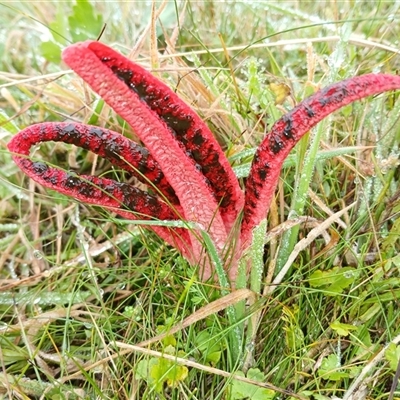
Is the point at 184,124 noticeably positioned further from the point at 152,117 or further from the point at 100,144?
the point at 100,144

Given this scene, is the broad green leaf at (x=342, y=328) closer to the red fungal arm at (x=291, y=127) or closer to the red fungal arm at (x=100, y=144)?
the red fungal arm at (x=291, y=127)

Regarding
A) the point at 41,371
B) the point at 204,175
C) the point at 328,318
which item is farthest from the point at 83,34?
the point at 328,318

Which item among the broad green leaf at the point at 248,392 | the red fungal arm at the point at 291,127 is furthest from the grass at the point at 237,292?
the red fungal arm at the point at 291,127

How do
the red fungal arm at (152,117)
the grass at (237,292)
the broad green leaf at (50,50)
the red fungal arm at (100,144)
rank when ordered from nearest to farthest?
1. the red fungal arm at (152,117)
2. the red fungal arm at (100,144)
3. the grass at (237,292)
4. the broad green leaf at (50,50)

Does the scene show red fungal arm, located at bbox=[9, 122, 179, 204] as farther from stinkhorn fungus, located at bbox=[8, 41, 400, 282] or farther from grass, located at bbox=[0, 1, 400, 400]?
grass, located at bbox=[0, 1, 400, 400]

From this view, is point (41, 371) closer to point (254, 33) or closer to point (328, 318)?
point (328, 318)

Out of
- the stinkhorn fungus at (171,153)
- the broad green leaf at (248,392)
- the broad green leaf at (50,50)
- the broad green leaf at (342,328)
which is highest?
the broad green leaf at (50,50)

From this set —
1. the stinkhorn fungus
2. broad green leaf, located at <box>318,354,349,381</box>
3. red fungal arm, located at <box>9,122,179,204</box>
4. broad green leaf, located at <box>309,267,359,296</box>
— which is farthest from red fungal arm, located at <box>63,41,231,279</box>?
broad green leaf, located at <box>318,354,349,381</box>
